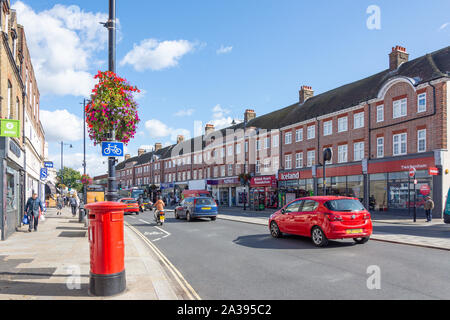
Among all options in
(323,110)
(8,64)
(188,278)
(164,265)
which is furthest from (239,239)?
(323,110)

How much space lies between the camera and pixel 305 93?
40.9m

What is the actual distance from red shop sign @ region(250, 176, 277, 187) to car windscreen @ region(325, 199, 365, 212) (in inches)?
1104

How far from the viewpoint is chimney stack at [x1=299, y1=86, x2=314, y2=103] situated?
4094cm

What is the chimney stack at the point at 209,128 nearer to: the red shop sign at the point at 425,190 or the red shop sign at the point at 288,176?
the red shop sign at the point at 288,176

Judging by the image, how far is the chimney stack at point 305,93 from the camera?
40.9 metres

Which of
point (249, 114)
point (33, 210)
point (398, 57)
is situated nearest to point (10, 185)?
point (33, 210)

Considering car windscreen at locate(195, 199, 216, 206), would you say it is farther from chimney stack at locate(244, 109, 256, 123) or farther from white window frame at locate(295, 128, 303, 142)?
chimney stack at locate(244, 109, 256, 123)

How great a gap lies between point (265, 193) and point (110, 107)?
1266 inches

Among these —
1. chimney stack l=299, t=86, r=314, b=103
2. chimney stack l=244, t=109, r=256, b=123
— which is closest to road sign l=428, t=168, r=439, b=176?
chimney stack l=299, t=86, r=314, b=103

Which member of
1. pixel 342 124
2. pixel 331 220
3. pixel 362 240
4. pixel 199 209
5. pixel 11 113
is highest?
pixel 342 124

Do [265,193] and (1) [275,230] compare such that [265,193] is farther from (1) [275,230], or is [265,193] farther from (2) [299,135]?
(1) [275,230]

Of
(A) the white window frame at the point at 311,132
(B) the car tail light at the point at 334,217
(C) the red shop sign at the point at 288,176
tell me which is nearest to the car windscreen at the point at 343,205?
(B) the car tail light at the point at 334,217
